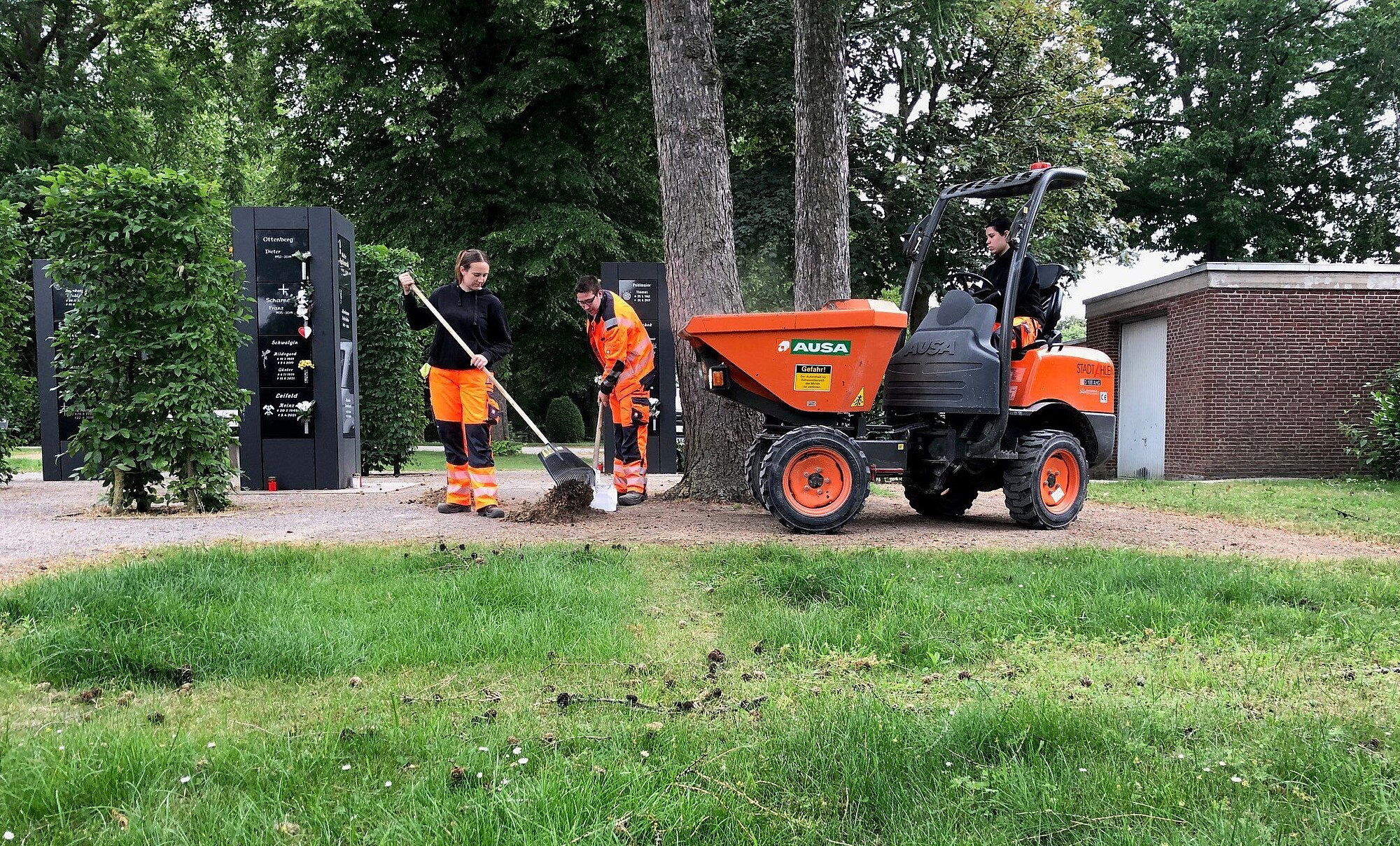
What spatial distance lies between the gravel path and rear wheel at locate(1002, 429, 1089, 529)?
201 mm

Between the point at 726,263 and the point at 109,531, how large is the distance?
5.31 meters

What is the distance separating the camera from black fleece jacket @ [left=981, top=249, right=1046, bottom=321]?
297 inches

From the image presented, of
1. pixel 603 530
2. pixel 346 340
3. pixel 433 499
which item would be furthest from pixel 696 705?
pixel 346 340

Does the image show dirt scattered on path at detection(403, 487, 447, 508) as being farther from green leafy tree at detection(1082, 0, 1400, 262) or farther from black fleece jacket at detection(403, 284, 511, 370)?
green leafy tree at detection(1082, 0, 1400, 262)

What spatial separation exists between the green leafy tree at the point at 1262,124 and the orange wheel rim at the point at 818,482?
912 inches

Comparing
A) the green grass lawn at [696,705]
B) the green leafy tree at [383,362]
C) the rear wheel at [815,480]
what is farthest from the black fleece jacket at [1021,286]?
the green leafy tree at [383,362]

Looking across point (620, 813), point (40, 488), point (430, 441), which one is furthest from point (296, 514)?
point (430, 441)

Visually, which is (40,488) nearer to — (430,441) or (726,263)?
(726,263)

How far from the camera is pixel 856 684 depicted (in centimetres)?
345

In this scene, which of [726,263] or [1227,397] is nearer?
[726,263]

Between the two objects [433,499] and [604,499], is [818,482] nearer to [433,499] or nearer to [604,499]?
[604,499]

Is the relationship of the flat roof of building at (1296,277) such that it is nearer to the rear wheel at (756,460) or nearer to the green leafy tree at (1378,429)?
the green leafy tree at (1378,429)

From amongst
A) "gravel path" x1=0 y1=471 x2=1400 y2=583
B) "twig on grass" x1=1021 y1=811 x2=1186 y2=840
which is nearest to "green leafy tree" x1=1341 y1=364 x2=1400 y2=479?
"gravel path" x1=0 y1=471 x2=1400 y2=583

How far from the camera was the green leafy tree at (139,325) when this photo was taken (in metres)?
8.27
